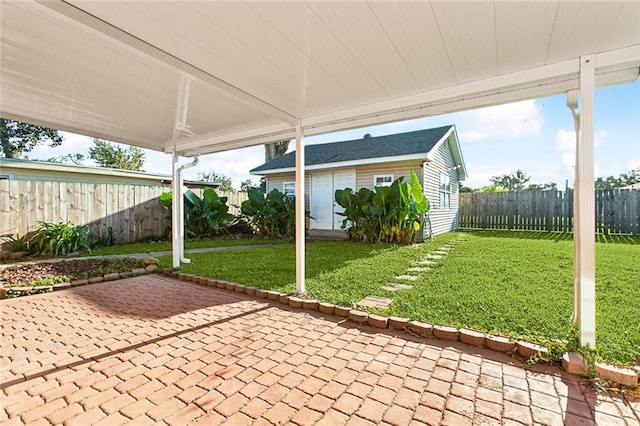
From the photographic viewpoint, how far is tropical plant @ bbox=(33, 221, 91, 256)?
6789 mm

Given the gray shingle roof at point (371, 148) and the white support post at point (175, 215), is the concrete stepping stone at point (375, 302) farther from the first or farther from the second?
the gray shingle roof at point (371, 148)

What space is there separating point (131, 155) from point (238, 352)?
30123 millimetres

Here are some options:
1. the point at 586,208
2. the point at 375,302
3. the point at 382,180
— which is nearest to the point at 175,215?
the point at 375,302

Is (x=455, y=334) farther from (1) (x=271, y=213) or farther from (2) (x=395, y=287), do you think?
(1) (x=271, y=213)

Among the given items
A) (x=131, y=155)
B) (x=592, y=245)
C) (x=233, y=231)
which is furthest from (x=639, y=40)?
(x=131, y=155)

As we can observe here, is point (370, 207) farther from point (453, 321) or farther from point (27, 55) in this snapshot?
point (27, 55)

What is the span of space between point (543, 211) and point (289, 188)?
11.0 m

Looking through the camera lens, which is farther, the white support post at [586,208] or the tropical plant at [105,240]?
the tropical plant at [105,240]

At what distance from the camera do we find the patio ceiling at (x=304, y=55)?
6.21ft

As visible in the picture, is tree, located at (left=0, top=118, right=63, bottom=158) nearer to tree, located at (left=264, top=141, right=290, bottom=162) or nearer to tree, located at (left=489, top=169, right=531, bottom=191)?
tree, located at (left=264, top=141, right=290, bottom=162)

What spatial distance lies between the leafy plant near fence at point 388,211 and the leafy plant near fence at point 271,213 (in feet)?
7.40

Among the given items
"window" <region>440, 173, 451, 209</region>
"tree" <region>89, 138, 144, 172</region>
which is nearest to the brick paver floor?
"window" <region>440, 173, 451, 209</region>

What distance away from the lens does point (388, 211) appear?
8727mm

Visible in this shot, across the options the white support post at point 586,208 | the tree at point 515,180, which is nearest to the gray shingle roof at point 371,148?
the white support post at point 586,208
